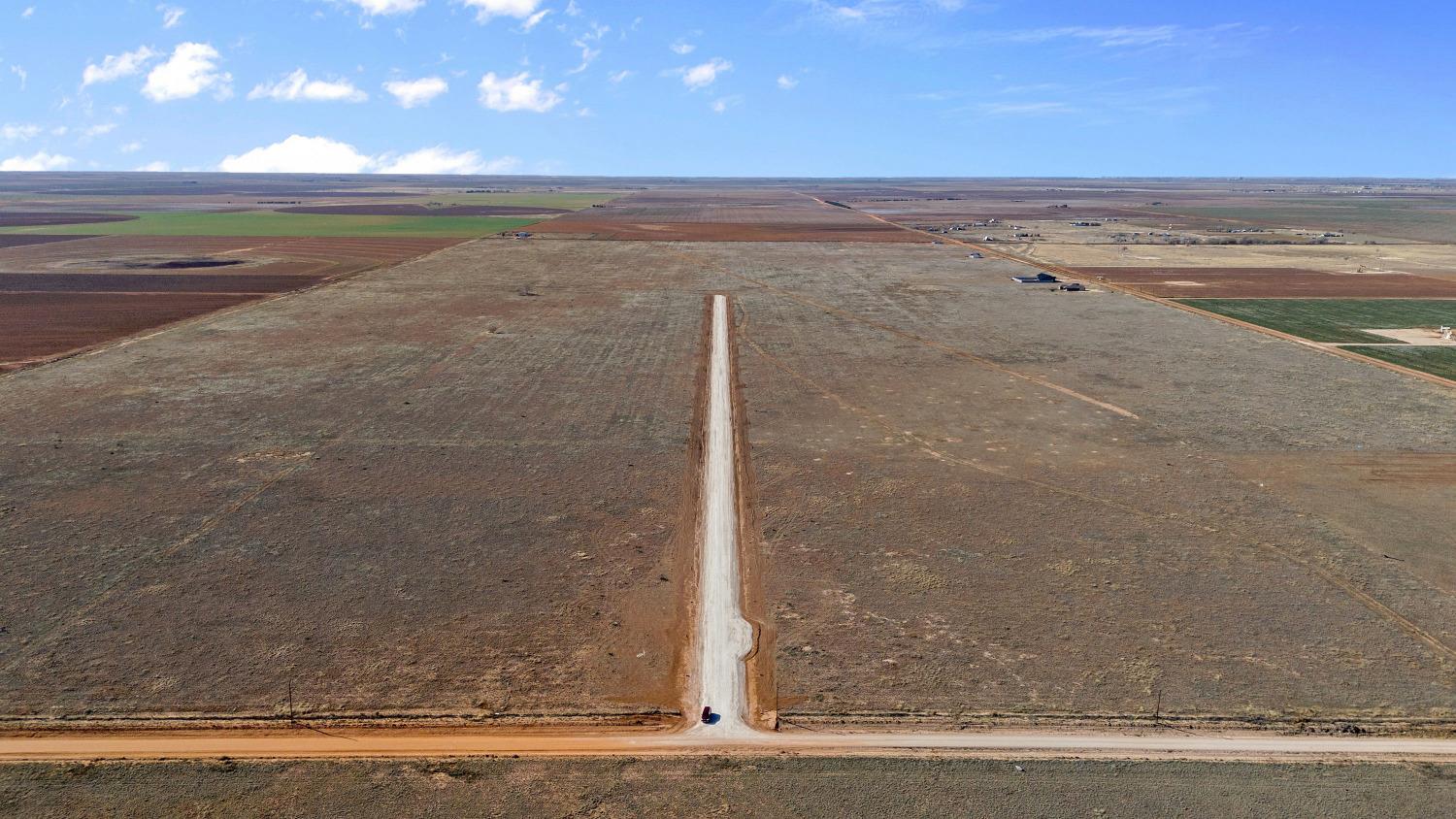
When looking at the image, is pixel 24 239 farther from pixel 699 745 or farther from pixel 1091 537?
pixel 1091 537

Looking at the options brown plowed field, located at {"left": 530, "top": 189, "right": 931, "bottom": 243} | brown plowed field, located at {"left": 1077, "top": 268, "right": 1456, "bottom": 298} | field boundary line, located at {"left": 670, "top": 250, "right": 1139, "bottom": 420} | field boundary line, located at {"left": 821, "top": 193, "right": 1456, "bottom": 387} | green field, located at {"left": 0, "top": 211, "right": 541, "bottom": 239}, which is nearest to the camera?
field boundary line, located at {"left": 670, "top": 250, "right": 1139, "bottom": 420}

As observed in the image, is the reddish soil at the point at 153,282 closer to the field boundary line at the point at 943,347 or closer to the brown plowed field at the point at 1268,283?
the field boundary line at the point at 943,347

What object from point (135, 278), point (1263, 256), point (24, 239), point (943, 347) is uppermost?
point (24, 239)

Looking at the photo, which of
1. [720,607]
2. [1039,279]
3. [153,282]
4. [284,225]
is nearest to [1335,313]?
[1039,279]

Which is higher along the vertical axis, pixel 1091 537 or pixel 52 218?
pixel 52 218

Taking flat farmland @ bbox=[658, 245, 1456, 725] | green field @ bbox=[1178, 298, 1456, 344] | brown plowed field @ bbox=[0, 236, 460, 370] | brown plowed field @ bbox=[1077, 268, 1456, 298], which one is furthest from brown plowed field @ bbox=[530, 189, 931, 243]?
flat farmland @ bbox=[658, 245, 1456, 725]

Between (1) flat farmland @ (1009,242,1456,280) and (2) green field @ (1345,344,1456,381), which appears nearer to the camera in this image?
(2) green field @ (1345,344,1456,381)

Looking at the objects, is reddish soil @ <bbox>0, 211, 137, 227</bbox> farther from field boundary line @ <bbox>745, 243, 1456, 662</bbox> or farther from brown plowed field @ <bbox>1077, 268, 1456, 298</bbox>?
brown plowed field @ <bbox>1077, 268, 1456, 298</bbox>
